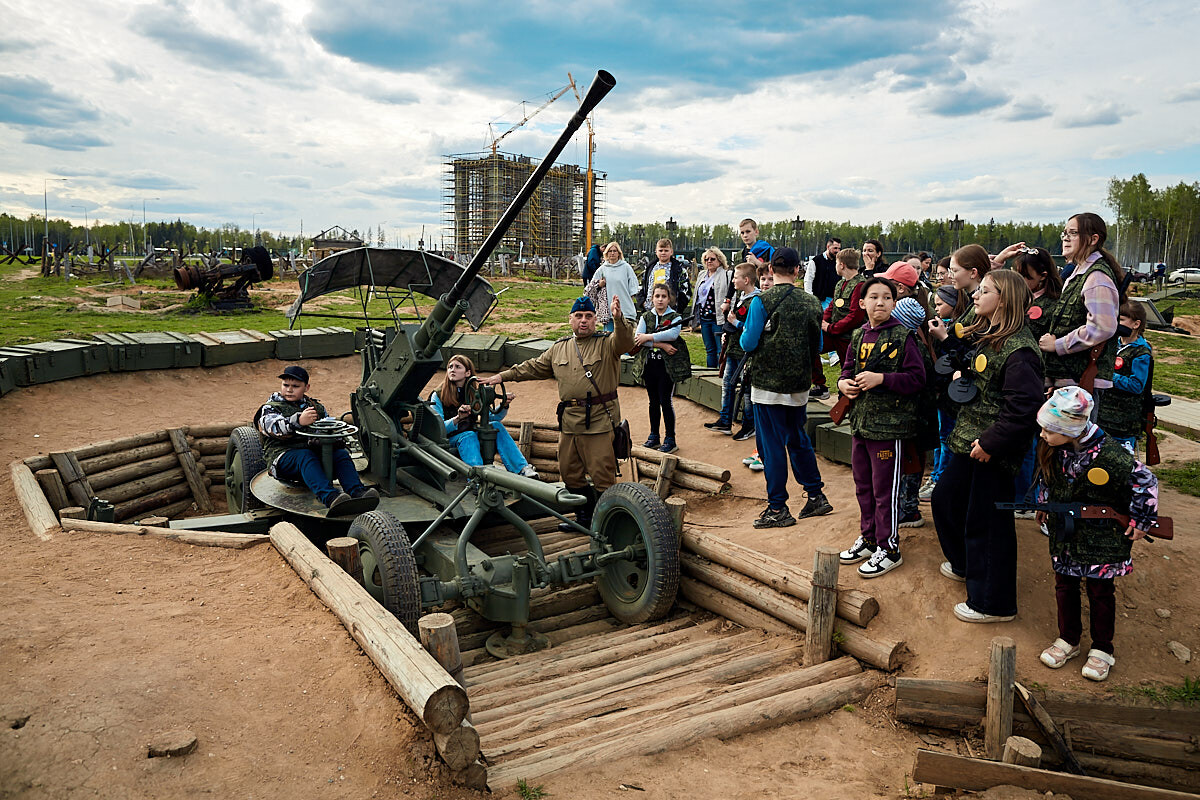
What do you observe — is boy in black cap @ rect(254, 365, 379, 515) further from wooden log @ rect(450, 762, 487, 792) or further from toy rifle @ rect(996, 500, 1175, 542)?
toy rifle @ rect(996, 500, 1175, 542)

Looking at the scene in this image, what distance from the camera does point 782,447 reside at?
6.33 metres

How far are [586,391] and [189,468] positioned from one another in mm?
5829

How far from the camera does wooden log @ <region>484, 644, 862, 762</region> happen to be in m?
4.19

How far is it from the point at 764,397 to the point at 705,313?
14.5 feet

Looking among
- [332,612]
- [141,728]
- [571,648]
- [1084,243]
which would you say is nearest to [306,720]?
[141,728]

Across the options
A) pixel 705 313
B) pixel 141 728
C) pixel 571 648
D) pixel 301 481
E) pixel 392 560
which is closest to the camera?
pixel 141 728

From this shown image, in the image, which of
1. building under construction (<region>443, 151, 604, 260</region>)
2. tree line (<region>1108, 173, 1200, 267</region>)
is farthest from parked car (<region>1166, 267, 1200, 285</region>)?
building under construction (<region>443, 151, 604, 260</region>)

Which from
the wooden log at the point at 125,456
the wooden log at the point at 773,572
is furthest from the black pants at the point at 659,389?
the wooden log at the point at 125,456

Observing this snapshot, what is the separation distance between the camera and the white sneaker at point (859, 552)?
549 centimetres

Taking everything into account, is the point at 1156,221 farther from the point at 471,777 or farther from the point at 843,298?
the point at 471,777

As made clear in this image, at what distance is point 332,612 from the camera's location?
4629 millimetres

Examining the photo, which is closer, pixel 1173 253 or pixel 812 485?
pixel 812 485

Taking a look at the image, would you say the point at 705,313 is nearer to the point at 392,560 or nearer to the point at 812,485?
the point at 812,485

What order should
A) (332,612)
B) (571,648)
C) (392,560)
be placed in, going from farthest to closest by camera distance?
(571,648) < (392,560) < (332,612)
